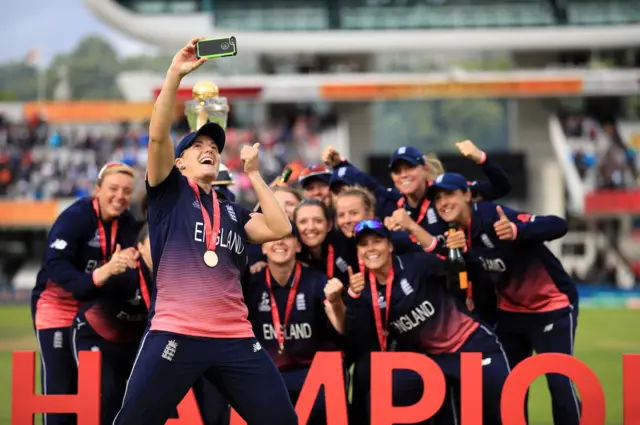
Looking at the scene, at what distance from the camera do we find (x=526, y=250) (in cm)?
764

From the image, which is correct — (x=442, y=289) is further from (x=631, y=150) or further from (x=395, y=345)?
(x=631, y=150)

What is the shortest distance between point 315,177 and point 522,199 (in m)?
28.8

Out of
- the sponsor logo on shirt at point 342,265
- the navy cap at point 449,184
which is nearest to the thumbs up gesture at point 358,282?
the sponsor logo on shirt at point 342,265

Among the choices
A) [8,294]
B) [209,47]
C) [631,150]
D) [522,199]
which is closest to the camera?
[209,47]

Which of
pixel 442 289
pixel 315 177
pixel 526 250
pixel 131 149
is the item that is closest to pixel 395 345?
pixel 442 289

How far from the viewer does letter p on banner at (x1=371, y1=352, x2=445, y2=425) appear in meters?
6.74

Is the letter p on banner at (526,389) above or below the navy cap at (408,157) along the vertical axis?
below

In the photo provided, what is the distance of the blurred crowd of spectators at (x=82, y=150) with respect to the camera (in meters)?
32.6

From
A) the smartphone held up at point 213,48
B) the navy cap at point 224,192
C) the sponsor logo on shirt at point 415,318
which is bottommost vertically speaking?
the sponsor logo on shirt at point 415,318

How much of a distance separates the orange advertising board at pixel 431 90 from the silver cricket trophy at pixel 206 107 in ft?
96.4

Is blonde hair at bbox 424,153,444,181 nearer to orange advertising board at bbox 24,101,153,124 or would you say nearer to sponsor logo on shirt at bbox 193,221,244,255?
sponsor logo on shirt at bbox 193,221,244,255

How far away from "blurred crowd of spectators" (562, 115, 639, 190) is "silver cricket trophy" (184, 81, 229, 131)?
25923mm

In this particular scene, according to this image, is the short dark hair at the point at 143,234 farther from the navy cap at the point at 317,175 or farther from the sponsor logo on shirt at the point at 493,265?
the sponsor logo on shirt at the point at 493,265

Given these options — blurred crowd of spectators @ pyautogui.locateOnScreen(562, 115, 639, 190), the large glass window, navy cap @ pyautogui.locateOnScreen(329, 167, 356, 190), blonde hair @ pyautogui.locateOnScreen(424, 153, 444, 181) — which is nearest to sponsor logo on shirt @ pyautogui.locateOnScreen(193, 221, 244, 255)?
navy cap @ pyautogui.locateOnScreen(329, 167, 356, 190)
